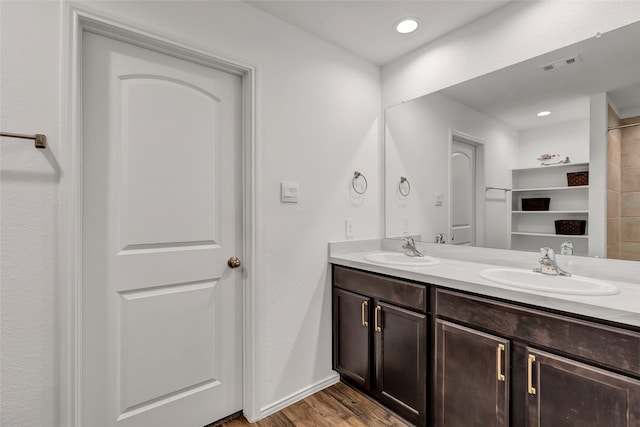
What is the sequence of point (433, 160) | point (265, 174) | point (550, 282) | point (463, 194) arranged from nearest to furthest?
point (550, 282) → point (265, 174) → point (463, 194) → point (433, 160)

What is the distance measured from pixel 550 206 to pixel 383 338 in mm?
1187

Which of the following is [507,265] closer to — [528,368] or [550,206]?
[550,206]

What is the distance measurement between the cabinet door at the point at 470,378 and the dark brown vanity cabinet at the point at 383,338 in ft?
0.30

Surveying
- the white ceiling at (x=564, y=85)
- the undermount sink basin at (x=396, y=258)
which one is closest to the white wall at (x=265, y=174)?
the undermount sink basin at (x=396, y=258)

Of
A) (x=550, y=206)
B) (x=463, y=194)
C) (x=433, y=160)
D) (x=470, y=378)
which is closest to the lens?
(x=470, y=378)

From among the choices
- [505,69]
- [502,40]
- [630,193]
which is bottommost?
[630,193]

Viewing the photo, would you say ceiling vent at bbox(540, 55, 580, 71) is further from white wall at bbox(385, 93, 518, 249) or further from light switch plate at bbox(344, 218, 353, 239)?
light switch plate at bbox(344, 218, 353, 239)

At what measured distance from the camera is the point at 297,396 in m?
1.92

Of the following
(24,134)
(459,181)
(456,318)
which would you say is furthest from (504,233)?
(24,134)

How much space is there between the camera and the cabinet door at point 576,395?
38.1 inches

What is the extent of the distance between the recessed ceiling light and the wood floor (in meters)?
2.35

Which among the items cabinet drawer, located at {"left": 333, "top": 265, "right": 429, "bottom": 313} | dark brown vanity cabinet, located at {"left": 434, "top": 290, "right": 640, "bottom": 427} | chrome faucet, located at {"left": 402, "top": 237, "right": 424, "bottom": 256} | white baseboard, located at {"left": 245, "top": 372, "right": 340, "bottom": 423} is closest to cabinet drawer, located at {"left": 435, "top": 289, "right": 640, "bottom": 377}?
dark brown vanity cabinet, located at {"left": 434, "top": 290, "right": 640, "bottom": 427}

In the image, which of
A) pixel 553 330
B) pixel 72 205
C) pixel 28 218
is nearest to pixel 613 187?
pixel 553 330

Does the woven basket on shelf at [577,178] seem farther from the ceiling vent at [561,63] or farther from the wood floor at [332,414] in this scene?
the wood floor at [332,414]
